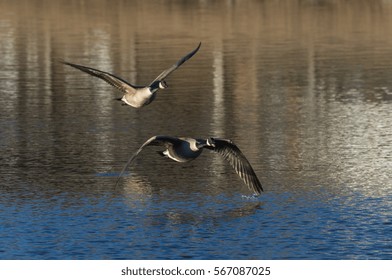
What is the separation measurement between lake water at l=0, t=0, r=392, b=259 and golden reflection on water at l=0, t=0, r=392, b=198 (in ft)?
0.34

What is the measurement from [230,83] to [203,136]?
12.3 metres

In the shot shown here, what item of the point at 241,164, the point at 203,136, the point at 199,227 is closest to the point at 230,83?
the point at 203,136

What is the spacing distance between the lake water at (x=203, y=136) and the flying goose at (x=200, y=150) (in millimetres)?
509

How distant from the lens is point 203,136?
3434 cm

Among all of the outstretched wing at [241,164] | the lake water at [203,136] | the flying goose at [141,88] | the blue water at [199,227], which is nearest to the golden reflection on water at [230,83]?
the lake water at [203,136]

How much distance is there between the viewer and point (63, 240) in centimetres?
2323

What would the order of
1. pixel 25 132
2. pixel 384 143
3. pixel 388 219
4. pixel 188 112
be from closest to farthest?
pixel 388 219
pixel 384 143
pixel 25 132
pixel 188 112

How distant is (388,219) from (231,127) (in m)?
12.0

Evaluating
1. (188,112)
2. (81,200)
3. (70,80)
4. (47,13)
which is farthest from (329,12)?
(81,200)

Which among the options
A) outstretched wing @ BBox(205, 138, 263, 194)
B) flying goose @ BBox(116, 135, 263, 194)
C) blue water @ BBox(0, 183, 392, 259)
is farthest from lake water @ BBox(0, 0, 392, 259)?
flying goose @ BBox(116, 135, 263, 194)

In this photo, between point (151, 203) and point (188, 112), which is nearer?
point (151, 203)

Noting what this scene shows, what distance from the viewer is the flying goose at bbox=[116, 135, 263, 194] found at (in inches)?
973

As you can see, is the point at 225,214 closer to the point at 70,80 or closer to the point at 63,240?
the point at 63,240

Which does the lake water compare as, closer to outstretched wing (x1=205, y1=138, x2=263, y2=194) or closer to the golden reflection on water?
the golden reflection on water
